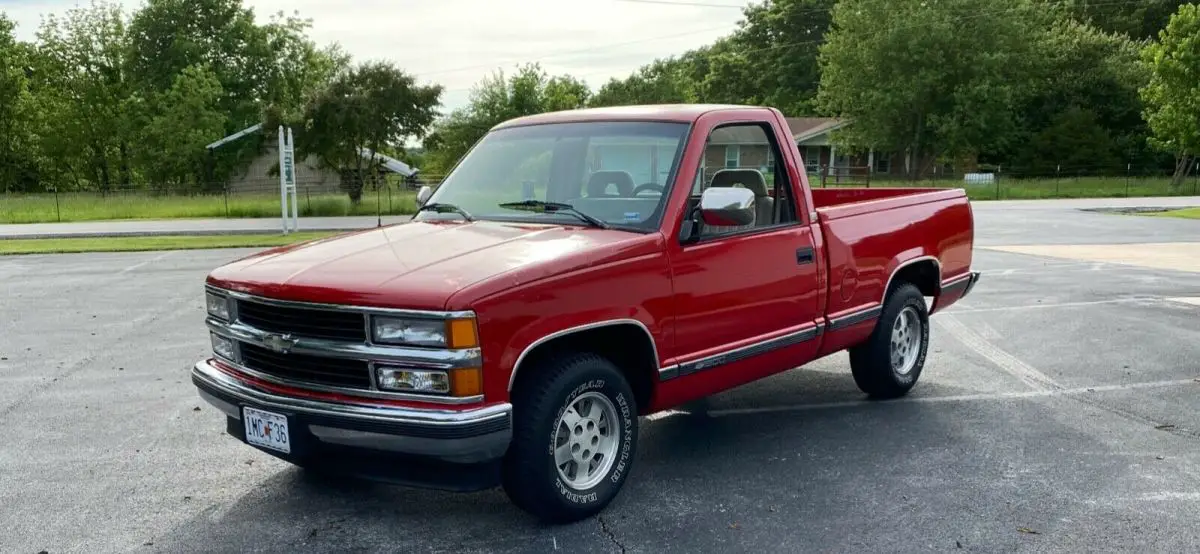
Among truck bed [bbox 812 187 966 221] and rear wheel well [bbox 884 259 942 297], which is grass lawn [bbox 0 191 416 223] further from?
rear wheel well [bbox 884 259 942 297]

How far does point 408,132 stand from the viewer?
36.1 metres

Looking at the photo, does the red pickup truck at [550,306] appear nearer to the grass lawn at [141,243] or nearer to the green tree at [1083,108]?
the grass lawn at [141,243]

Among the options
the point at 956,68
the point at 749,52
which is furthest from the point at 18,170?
the point at 956,68

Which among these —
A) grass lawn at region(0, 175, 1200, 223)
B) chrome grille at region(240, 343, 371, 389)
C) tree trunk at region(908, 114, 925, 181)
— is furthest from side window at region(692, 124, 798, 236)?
tree trunk at region(908, 114, 925, 181)

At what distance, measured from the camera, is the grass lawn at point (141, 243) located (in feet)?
61.5

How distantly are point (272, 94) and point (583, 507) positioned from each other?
63.1 metres

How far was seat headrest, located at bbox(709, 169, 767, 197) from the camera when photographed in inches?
218

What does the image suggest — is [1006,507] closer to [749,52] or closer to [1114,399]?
[1114,399]

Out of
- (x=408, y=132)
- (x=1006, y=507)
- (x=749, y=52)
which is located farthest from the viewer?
(x=749, y=52)

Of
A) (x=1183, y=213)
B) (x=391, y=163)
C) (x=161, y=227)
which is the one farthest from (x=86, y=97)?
(x=1183, y=213)

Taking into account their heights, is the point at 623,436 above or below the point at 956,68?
below

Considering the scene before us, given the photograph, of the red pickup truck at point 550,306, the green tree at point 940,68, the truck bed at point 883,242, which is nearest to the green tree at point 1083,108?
the green tree at point 940,68

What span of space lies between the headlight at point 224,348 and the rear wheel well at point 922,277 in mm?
4187

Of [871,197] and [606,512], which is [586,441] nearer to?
[606,512]
